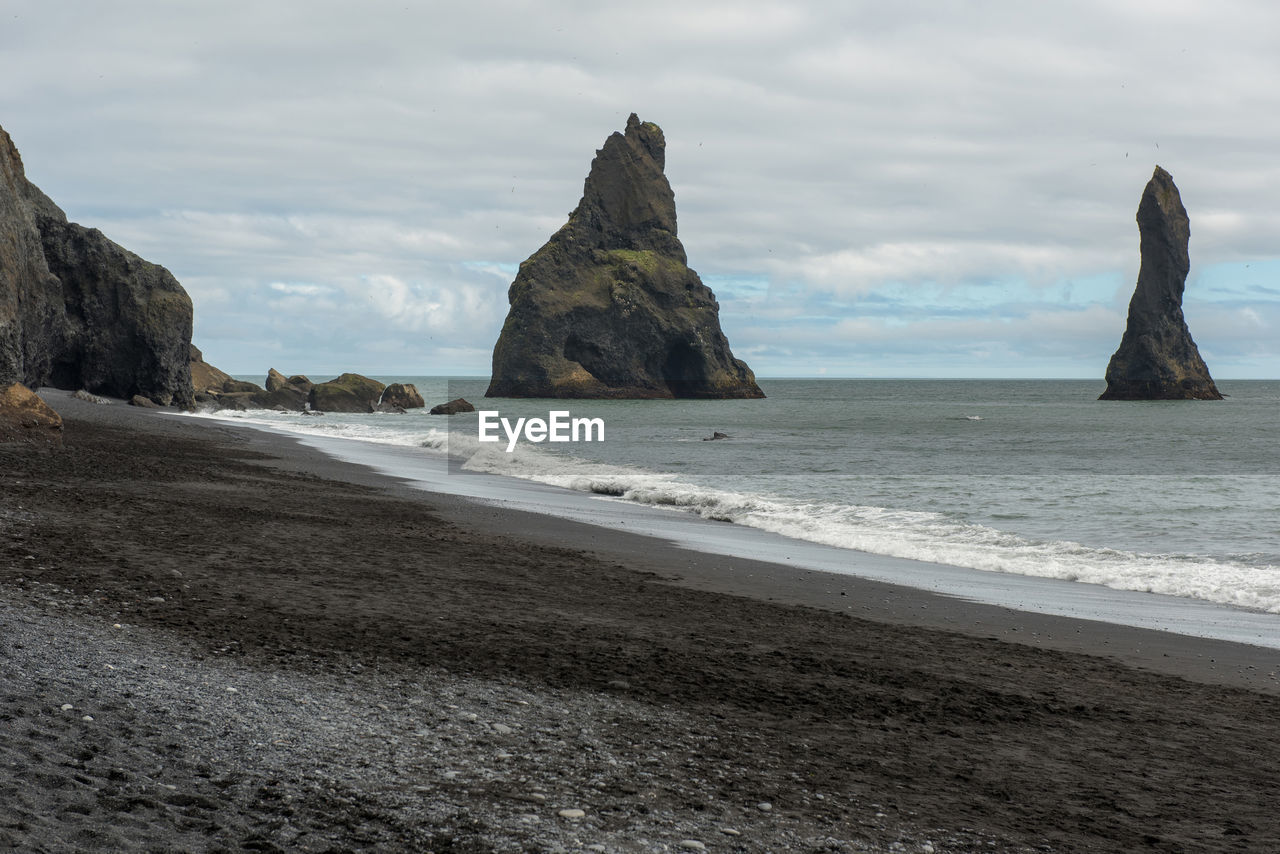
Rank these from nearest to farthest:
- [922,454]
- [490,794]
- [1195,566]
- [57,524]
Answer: [490,794] < [57,524] < [1195,566] < [922,454]

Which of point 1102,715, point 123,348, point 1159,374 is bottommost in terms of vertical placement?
point 1102,715

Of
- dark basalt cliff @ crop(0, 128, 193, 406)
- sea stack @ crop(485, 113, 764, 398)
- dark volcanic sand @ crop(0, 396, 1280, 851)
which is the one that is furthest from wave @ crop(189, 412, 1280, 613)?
sea stack @ crop(485, 113, 764, 398)

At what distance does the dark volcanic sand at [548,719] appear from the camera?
4.52 meters

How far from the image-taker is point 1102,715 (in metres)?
7.25

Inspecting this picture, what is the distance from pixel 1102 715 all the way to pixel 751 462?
3337cm

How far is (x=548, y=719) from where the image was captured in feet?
20.0

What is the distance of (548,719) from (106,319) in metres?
63.3

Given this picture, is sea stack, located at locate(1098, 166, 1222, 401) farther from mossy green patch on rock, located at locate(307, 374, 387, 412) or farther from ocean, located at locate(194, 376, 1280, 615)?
mossy green patch on rock, located at locate(307, 374, 387, 412)

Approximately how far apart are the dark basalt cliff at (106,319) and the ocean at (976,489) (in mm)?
8452

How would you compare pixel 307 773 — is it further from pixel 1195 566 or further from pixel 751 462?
pixel 751 462

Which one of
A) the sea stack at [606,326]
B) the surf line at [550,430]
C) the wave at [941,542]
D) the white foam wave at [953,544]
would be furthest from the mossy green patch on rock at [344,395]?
the white foam wave at [953,544]

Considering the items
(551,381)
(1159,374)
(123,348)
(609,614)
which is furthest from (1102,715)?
(1159,374)

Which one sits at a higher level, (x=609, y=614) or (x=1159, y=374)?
(x=1159, y=374)

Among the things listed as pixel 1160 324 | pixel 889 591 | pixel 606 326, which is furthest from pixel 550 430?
pixel 1160 324
